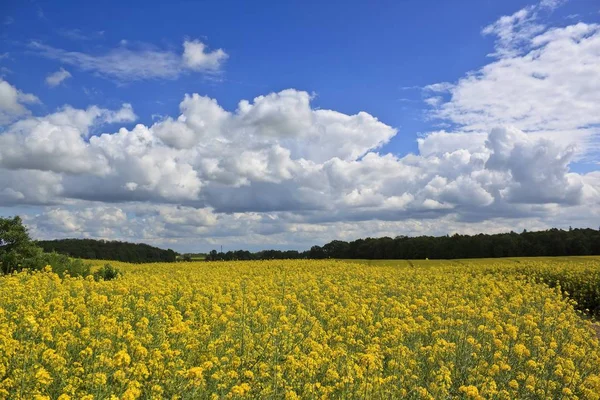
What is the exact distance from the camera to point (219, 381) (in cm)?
714

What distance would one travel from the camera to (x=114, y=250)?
5444 cm

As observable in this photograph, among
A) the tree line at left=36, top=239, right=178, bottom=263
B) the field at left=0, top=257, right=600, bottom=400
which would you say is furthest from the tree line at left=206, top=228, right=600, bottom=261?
the field at left=0, top=257, right=600, bottom=400

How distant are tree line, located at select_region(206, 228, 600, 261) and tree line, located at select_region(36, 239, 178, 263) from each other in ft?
25.4

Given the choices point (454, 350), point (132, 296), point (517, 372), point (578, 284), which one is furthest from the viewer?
point (578, 284)

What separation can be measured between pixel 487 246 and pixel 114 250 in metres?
41.3

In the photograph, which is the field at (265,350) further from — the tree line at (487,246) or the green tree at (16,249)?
the tree line at (487,246)

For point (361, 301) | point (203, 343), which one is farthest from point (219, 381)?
point (361, 301)

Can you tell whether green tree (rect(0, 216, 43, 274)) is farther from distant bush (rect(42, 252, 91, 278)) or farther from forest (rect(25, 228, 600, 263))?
forest (rect(25, 228, 600, 263))

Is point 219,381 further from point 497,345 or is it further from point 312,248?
point 312,248

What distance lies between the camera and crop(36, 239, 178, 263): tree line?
168ft

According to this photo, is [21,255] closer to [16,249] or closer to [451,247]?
[16,249]

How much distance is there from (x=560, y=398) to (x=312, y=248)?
5029 centimetres

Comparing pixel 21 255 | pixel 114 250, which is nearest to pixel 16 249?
pixel 21 255

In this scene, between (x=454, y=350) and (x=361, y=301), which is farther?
(x=361, y=301)
